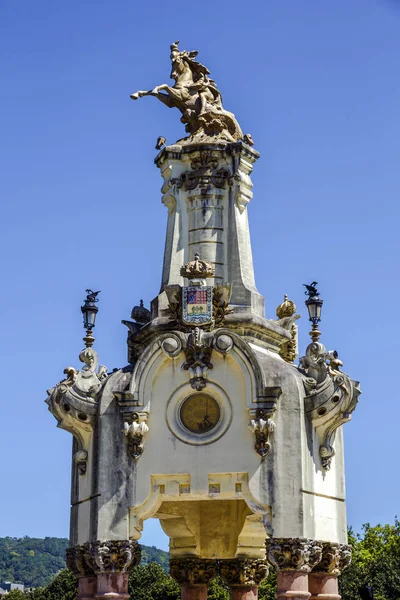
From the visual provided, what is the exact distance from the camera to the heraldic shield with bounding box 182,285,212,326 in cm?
3025

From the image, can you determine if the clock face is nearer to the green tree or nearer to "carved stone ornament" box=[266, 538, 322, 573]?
"carved stone ornament" box=[266, 538, 322, 573]

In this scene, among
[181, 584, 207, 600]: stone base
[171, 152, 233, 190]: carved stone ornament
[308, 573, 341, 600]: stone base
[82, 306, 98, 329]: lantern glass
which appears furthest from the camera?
[181, 584, 207, 600]: stone base

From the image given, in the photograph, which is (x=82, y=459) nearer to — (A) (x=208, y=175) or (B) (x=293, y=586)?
(B) (x=293, y=586)

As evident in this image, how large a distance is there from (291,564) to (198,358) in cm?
532

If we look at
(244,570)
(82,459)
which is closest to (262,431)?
(82,459)

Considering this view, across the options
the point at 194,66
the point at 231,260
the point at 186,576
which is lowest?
the point at 186,576

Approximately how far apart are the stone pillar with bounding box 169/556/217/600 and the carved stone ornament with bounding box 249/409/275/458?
6283 mm

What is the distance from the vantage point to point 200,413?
2984cm

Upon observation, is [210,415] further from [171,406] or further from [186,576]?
[186,576]

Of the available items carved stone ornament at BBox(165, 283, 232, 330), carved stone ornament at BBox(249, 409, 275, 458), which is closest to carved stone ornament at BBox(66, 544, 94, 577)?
carved stone ornament at BBox(249, 409, 275, 458)

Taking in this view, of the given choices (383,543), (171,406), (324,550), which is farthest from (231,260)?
(383,543)

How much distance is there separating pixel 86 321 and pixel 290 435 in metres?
6.15

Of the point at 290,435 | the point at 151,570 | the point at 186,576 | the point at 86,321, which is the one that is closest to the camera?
the point at 290,435

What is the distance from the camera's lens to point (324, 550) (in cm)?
2981
